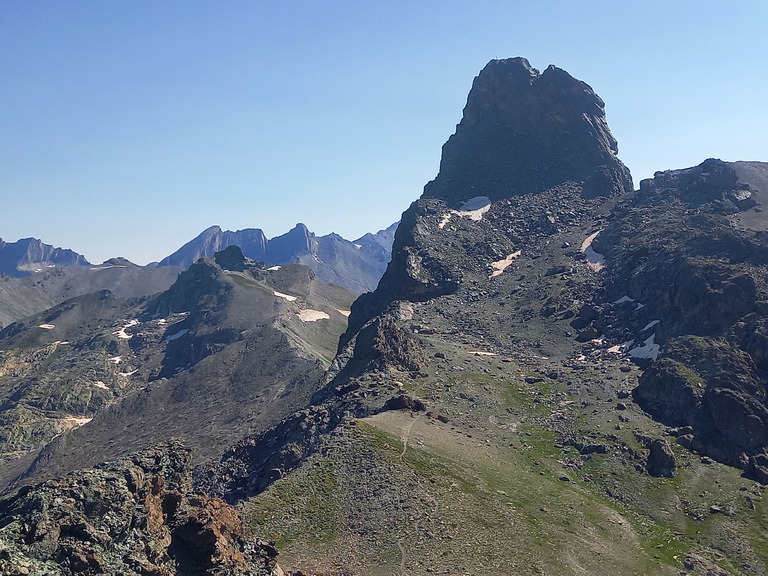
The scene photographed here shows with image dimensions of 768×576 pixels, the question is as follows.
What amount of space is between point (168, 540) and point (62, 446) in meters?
171

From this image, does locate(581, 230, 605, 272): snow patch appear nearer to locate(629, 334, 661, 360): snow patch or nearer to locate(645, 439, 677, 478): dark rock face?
locate(629, 334, 661, 360): snow patch

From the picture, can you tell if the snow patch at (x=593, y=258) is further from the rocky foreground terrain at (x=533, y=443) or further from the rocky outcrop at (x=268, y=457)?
the rocky outcrop at (x=268, y=457)

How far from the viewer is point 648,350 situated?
5418 inches

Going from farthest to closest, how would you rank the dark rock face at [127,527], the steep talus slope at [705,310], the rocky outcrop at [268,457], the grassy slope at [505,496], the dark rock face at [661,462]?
the steep talus slope at [705,310] < the dark rock face at [661,462] < the rocky outcrop at [268,457] < the grassy slope at [505,496] < the dark rock face at [127,527]

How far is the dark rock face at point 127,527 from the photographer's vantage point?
125 feet

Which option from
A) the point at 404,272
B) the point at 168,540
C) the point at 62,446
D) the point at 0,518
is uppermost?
the point at 404,272

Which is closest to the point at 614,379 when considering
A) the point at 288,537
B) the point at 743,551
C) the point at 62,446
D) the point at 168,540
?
the point at 743,551

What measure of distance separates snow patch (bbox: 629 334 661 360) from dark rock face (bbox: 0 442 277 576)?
101 m

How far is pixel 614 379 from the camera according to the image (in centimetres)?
12838

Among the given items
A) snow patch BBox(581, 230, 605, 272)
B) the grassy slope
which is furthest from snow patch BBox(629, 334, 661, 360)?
snow patch BBox(581, 230, 605, 272)

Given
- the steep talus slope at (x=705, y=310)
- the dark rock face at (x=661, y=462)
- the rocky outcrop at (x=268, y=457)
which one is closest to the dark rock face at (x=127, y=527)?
the rocky outcrop at (x=268, y=457)

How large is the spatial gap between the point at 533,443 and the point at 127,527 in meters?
70.7

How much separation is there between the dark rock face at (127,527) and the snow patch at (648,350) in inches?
3992

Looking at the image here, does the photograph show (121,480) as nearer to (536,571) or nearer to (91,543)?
(91,543)
